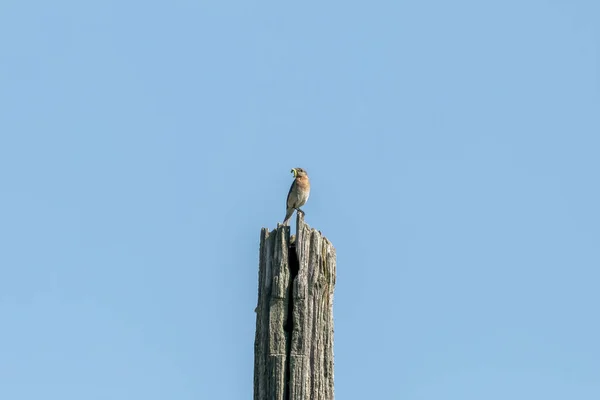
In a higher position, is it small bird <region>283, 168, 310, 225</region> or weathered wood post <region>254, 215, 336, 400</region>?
small bird <region>283, 168, 310, 225</region>

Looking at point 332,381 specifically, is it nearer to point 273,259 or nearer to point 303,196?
point 273,259

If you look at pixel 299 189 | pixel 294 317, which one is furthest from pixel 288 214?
pixel 294 317

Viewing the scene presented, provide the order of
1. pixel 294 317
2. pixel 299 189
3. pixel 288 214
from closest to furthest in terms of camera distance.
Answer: pixel 294 317, pixel 299 189, pixel 288 214

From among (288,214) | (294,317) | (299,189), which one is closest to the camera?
(294,317)

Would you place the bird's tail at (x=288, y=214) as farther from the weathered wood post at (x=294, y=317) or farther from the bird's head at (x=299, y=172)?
the weathered wood post at (x=294, y=317)

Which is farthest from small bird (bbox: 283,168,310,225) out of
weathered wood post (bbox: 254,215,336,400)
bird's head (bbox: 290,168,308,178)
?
weathered wood post (bbox: 254,215,336,400)

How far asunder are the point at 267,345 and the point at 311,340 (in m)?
0.36

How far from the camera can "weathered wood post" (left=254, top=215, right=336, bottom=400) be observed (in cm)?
1027

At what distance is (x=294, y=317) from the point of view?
10.5 meters

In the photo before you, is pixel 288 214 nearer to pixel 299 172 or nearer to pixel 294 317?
pixel 299 172

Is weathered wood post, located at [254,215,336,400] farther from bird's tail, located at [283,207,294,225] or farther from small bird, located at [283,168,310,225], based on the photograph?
bird's tail, located at [283,207,294,225]

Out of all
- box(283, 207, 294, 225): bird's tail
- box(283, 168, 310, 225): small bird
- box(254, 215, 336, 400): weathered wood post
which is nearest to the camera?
box(254, 215, 336, 400): weathered wood post

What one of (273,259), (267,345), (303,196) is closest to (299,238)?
(273,259)

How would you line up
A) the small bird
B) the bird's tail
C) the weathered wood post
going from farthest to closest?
the bird's tail
the small bird
the weathered wood post
